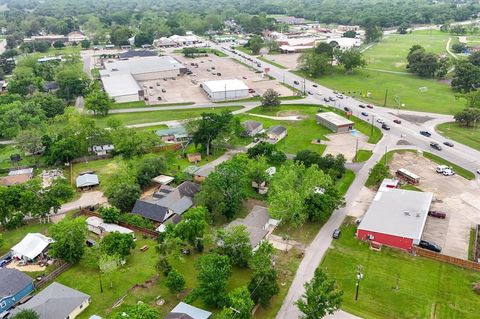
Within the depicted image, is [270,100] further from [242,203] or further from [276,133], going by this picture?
[242,203]

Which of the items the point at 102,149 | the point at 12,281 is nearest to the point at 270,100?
the point at 102,149

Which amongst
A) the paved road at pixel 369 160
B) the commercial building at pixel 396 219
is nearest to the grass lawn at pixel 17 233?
the paved road at pixel 369 160

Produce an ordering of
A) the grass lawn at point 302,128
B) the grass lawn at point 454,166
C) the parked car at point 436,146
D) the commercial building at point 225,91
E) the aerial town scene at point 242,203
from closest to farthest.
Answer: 1. the aerial town scene at point 242,203
2. the grass lawn at point 454,166
3. the parked car at point 436,146
4. the grass lawn at point 302,128
5. the commercial building at point 225,91

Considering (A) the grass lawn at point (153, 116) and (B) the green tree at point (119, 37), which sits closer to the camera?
(A) the grass lawn at point (153, 116)

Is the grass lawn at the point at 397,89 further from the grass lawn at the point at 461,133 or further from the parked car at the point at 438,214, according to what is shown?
the parked car at the point at 438,214

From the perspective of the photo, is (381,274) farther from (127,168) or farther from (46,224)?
(46,224)

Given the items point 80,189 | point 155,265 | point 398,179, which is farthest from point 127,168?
point 398,179

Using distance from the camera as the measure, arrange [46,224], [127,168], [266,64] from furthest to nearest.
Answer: [266,64] < [127,168] < [46,224]
